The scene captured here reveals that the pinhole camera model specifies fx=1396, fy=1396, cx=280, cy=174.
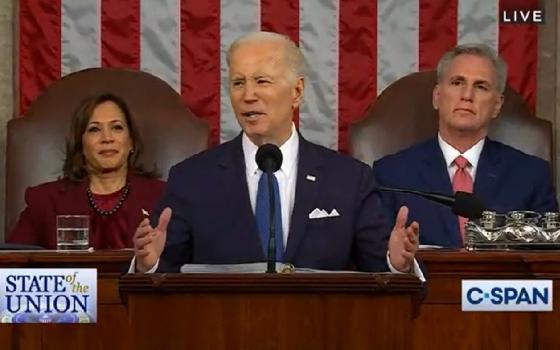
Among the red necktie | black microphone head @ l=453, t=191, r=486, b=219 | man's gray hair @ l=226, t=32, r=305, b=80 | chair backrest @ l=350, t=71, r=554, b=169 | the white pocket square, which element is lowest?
the white pocket square

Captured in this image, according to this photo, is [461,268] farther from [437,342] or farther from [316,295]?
[316,295]

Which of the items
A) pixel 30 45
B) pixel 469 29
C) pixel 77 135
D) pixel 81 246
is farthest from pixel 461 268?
pixel 30 45

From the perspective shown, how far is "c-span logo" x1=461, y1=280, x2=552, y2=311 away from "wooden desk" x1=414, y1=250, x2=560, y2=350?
0.16 feet

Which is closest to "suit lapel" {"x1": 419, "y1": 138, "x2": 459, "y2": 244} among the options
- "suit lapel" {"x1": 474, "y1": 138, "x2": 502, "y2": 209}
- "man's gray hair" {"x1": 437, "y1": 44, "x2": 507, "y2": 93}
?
"suit lapel" {"x1": 474, "y1": 138, "x2": 502, "y2": 209}

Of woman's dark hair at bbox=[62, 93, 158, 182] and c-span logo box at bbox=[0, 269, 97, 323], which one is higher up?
woman's dark hair at bbox=[62, 93, 158, 182]

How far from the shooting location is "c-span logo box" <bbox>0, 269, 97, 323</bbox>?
135 inches

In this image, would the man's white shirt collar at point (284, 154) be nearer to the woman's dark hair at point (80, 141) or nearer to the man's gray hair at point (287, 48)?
the man's gray hair at point (287, 48)

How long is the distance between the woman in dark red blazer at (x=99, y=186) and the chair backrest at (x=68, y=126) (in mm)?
280

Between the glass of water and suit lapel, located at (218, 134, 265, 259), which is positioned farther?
the glass of water

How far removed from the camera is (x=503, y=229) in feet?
13.0

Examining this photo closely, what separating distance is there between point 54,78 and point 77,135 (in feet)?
2.75

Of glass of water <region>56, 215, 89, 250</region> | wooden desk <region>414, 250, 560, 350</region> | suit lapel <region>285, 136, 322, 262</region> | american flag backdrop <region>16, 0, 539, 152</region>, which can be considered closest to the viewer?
wooden desk <region>414, 250, 560, 350</region>

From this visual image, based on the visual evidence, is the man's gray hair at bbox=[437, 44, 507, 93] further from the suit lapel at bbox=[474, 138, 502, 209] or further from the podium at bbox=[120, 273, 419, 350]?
the podium at bbox=[120, 273, 419, 350]

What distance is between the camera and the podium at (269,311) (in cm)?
303
